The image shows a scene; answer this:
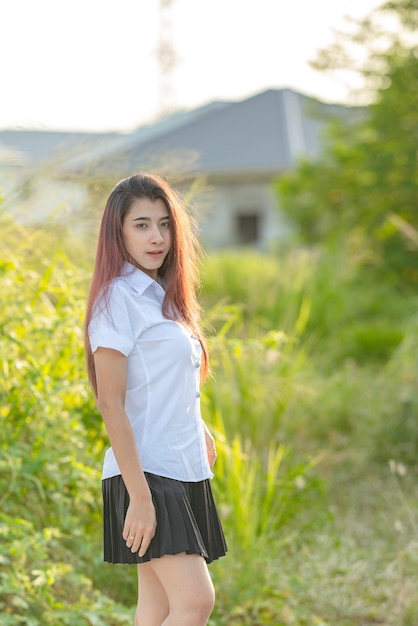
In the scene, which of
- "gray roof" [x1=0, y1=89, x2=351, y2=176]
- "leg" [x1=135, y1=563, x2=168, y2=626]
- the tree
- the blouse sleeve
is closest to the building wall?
"gray roof" [x1=0, y1=89, x2=351, y2=176]

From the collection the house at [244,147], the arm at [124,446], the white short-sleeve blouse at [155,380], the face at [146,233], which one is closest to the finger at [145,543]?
the arm at [124,446]

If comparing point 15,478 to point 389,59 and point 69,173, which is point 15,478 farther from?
point 389,59

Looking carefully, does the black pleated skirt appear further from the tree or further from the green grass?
the tree

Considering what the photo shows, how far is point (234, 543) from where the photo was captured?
381 cm

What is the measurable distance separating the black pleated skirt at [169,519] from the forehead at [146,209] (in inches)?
25.5

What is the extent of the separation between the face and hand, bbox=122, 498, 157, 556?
605 mm

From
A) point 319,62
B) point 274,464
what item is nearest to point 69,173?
point 274,464

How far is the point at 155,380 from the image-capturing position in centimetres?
227

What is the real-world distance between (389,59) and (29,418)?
6.98 m

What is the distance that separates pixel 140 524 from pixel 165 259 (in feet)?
2.33

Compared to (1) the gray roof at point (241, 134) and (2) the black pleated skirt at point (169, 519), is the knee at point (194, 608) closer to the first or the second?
(2) the black pleated skirt at point (169, 519)

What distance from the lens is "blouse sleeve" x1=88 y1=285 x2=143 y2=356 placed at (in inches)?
86.2

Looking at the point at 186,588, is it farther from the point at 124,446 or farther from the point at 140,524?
the point at 124,446

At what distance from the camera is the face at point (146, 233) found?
2.36 meters
